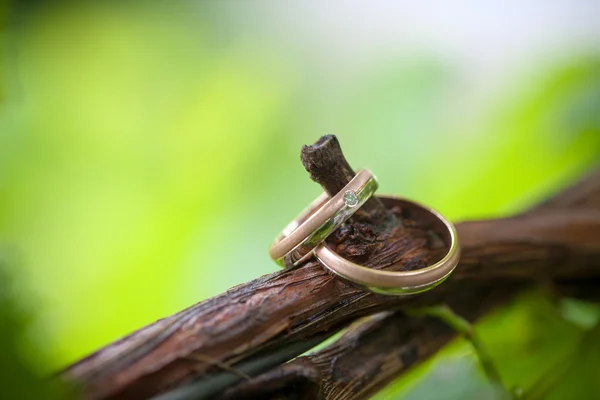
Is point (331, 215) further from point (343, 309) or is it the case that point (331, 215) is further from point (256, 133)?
point (256, 133)

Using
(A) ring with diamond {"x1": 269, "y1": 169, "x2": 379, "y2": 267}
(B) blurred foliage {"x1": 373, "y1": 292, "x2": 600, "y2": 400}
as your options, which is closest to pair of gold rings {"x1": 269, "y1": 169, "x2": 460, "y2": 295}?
(A) ring with diamond {"x1": 269, "y1": 169, "x2": 379, "y2": 267}

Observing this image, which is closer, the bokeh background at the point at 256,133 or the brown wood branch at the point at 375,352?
the brown wood branch at the point at 375,352

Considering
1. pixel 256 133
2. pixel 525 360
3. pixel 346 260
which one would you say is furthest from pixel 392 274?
pixel 256 133

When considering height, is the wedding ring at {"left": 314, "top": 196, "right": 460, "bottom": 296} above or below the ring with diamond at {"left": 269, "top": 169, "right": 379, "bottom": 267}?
below

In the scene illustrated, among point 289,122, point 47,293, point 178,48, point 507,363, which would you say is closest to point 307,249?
point 507,363

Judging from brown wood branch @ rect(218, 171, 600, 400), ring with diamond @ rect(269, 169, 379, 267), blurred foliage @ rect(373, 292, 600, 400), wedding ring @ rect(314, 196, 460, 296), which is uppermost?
ring with diamond @ rect(269, 169, 379, 267)

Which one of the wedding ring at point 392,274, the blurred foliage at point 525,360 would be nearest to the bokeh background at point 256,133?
the blurred foliage at point 525,360

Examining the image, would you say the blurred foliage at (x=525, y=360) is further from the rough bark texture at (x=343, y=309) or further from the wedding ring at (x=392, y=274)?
the wedding ring at (x=392, y=274)

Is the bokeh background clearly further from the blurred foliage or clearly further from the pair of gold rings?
the pair of gold rings
